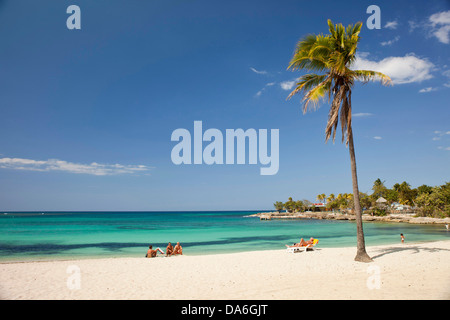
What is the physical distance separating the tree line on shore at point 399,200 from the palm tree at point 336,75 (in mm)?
55704

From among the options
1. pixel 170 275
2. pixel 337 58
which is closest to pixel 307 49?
pixel 337 58

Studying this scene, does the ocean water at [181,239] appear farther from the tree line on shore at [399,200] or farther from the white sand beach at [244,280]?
the tree line on shore at [399,200]

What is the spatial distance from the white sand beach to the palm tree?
7.67ft

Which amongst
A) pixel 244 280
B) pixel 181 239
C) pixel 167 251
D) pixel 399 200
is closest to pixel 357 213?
pixel 244 280

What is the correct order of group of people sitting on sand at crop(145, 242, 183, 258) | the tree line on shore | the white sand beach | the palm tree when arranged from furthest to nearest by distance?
the tree line on shore, group of people sitting on sand at crop(145, 242, 183, 258), the palm tree, the white sand beach

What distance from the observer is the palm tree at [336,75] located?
36.6ft

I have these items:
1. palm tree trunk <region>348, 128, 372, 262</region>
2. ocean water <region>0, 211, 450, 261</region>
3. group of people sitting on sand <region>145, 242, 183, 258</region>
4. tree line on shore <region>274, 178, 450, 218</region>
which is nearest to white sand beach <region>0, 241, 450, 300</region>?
palm tree trunk <region>348, 128, 372, 262</region>

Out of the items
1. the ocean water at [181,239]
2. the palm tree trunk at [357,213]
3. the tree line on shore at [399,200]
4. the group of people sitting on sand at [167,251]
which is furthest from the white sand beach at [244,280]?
the tree line on shore at [399,200]

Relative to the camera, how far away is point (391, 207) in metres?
77.8

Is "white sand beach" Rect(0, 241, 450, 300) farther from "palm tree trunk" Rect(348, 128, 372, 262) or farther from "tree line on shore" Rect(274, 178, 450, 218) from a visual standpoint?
"tree line on shore" Rect(274, 178, 450, 218)

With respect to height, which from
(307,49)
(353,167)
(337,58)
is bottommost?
(353,167)

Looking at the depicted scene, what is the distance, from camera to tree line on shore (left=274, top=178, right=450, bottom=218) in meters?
54.5
